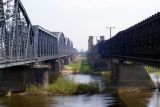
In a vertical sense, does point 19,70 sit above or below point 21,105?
above

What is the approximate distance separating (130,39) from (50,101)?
744 inches

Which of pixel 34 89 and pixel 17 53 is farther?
pixel 34 89

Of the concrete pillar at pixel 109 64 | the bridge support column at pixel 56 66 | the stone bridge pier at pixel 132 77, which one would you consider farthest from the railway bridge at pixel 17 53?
the concrete pillar at pixel 109 64

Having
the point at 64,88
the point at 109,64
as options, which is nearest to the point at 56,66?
the point at 109,64

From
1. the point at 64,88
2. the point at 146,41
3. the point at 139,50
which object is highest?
the point at 146,41

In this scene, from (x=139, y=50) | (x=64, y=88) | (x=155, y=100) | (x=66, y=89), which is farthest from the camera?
(x=64, y=88)

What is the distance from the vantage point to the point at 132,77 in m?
68.5

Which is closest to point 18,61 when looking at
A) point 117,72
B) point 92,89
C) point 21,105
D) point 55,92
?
point 21,105

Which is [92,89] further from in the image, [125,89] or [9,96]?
[9,96]

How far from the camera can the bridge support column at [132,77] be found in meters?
67.4

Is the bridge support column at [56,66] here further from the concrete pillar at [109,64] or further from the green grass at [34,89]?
the green grass at [34,89]

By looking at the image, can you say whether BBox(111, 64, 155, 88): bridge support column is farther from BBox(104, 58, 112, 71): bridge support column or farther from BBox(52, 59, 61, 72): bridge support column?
BBox(104, 58, 112, 71): bridge support column

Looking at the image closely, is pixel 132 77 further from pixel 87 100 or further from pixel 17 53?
pixel 17 53

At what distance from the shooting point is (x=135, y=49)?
2153 inches
